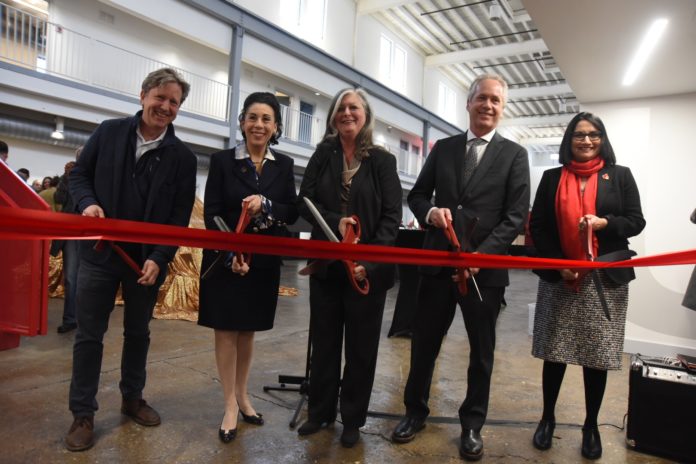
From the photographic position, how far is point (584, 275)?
79.2 inches

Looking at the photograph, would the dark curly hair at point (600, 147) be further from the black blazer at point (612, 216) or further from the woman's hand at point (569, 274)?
the woman's hand at point (569, 274)

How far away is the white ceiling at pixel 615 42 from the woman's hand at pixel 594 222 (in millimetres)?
1593

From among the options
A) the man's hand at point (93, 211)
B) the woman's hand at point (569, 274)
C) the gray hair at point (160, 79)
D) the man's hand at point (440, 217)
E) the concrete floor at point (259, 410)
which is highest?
the gray hair at point (160, 79)

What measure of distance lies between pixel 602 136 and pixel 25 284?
95.8 inches

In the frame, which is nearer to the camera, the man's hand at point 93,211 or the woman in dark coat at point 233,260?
the man's hand at point 93,211

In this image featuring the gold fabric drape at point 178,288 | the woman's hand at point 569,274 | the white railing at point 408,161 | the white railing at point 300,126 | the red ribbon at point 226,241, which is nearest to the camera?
the red ribbon at point 226,241

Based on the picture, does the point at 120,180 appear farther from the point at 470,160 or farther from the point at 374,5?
the point at 374,5

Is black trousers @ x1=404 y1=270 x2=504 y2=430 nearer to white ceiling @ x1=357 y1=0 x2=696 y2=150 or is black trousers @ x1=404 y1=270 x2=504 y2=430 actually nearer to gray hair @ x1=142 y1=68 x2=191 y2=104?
gray hair @ x1=142 y1=68 x2=191 y2=104

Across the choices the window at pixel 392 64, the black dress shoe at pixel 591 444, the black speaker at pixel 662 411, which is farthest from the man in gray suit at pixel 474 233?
the window at pixel 392 64

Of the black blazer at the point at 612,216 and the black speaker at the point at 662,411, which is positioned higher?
the black blazer at the point at 612,216

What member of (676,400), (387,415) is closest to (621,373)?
(676,400)

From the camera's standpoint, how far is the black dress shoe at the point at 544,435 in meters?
2.10

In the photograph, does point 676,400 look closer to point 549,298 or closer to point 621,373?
point 549,298

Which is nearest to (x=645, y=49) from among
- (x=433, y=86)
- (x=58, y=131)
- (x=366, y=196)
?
(x=366, y=196)
